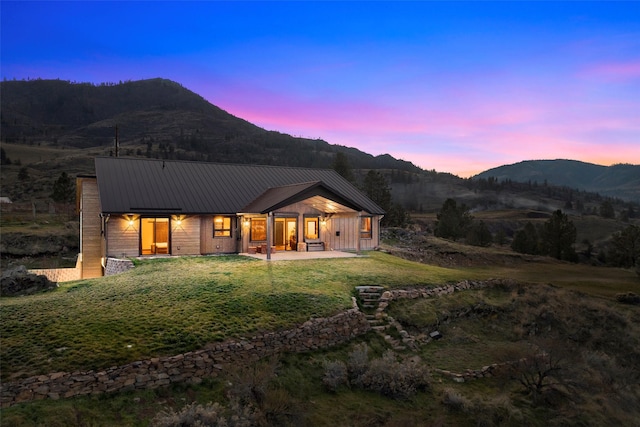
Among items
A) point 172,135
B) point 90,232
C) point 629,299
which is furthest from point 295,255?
point 172,135

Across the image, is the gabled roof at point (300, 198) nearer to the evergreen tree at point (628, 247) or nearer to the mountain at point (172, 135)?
the evergreen tree at point (628, 247)

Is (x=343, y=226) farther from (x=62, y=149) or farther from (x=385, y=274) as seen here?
(x=62, y=149)

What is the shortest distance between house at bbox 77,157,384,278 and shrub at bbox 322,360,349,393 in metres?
10.4

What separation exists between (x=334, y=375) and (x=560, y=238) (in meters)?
35.9

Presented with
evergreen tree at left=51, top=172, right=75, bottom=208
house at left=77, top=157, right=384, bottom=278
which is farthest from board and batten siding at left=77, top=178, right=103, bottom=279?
evergreen tree at left=51, top=172, right=75, bottom=208

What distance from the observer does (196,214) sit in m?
22.3

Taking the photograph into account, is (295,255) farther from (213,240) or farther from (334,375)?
(334,375)

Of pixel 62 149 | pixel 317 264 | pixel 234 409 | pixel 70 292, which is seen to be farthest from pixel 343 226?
pixel 62 149

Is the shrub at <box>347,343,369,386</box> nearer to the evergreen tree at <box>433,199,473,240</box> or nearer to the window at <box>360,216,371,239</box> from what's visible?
the window at <box>360,216,371,239</box>

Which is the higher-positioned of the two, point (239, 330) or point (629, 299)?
point (239, 330)

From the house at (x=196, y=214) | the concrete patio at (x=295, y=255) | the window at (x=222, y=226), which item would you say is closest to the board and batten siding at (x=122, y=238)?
the house at (x=196, y=214)

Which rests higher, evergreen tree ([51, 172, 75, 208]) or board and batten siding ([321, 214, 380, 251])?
evergreen tree ([51, 172, 75, 208])

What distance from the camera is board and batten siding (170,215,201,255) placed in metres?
→ 22.1

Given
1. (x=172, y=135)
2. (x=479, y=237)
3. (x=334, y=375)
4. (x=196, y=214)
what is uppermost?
(x=172, y=135)
